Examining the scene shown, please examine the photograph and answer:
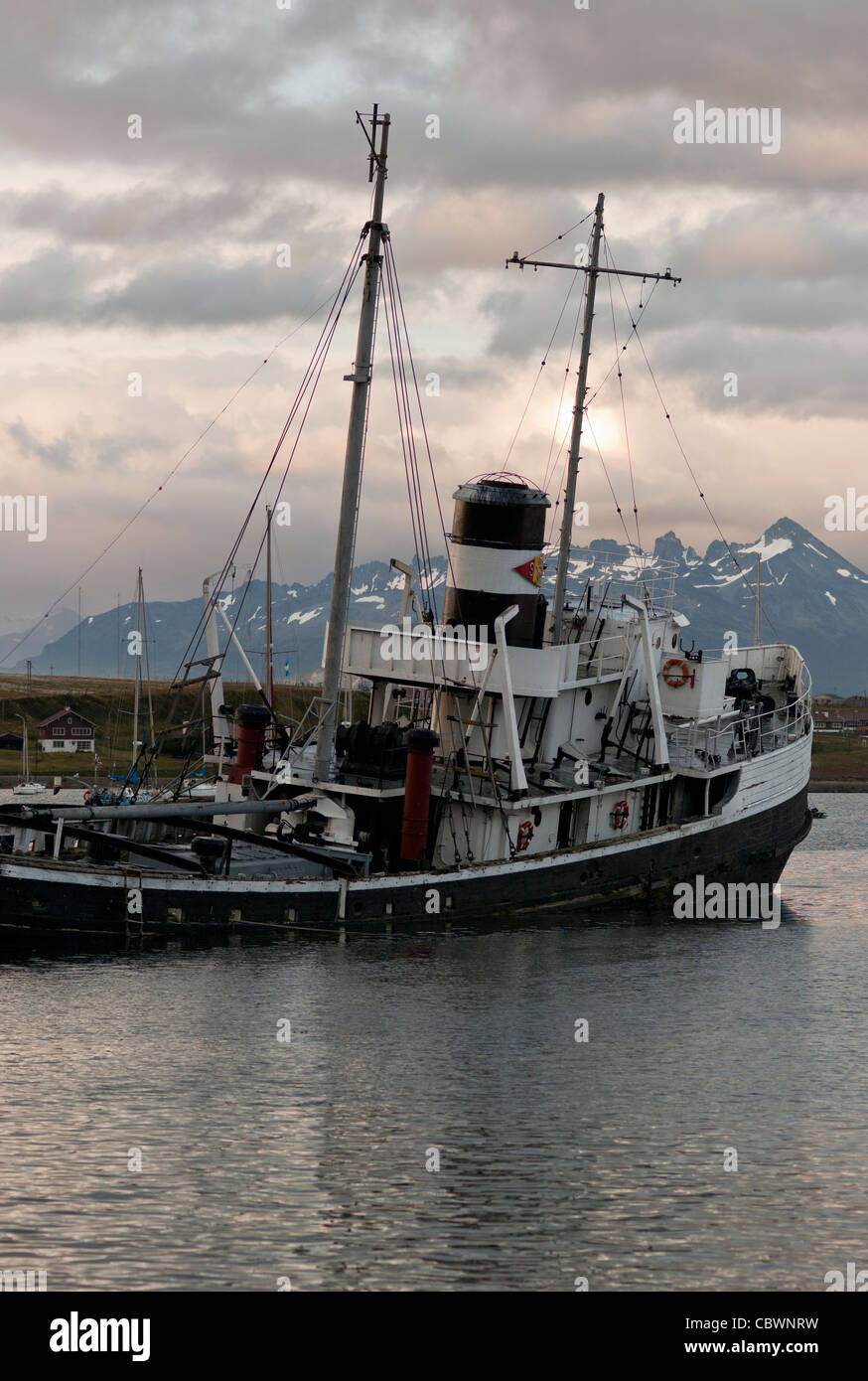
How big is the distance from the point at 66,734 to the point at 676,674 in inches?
3425

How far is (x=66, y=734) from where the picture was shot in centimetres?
12444

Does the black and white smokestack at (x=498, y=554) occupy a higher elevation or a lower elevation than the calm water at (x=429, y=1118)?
higher

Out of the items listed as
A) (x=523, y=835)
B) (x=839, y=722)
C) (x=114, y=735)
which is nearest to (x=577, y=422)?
(x=523, y=835)

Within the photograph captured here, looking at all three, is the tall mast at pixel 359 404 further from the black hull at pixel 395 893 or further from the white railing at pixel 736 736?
the white railing at pixel 736 736

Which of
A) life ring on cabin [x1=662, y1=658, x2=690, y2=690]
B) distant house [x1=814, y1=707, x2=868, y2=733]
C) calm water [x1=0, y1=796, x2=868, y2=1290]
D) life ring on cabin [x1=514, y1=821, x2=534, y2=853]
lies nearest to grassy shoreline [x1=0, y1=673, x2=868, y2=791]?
distant house [x1=814, y1=707, x2=868, y2=733]

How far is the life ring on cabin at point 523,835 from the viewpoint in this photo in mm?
41906

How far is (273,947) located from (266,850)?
3.85 m

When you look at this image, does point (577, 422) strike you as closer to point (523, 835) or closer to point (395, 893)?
point (523, 835)

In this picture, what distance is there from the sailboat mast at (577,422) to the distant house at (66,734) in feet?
269

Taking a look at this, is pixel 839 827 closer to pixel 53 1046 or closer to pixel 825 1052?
pixel 825 1052

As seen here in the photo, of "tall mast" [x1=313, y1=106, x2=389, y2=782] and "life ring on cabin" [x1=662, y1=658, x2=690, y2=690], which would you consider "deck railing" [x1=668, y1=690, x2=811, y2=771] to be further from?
"tall mast" [x1=313, y1=106, x2=389, y2=782]

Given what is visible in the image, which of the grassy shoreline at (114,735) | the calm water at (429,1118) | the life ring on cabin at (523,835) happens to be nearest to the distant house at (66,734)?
the grassy shoreline at (114,735)

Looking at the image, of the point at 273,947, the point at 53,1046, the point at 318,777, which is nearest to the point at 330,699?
the point at 318,777
